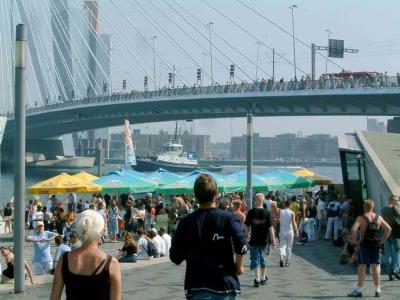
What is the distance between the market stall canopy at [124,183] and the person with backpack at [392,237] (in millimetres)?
11986

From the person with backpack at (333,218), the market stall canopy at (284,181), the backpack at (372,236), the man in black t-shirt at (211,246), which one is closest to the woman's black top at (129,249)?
the backpack at (372,236)

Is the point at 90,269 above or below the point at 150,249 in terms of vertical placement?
above

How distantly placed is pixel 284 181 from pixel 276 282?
1521cm

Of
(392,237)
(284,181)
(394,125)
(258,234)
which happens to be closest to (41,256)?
(258,234)

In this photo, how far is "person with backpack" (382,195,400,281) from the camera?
35.1 feet

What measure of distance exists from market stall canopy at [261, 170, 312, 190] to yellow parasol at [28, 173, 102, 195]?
605 centimetres

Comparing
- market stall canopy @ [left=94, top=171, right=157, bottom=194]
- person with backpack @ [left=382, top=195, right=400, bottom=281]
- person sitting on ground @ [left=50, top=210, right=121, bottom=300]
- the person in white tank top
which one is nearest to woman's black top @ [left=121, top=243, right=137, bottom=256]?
the person in white tank top

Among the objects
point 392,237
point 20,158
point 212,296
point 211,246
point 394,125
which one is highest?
point 394,125

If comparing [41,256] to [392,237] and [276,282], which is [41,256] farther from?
[392,237]

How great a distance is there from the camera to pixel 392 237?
10867mm

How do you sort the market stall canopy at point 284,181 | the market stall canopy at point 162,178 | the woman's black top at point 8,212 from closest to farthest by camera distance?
the woman's black top at point 8,212, the market stall canopy at point 162,178, the market stall canopy at point 284,181

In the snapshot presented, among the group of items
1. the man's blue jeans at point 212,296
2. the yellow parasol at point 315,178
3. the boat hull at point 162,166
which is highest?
the man's blue jeans at point 212,296

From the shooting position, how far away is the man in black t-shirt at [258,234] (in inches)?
399

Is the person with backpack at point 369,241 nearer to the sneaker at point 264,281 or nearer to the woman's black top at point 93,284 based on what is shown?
the sneaker at point 264,281
